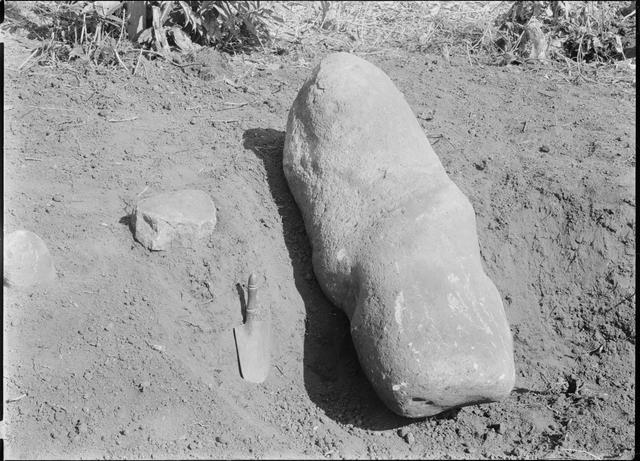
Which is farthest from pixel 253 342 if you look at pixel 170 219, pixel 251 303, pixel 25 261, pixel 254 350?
pixel 25 261

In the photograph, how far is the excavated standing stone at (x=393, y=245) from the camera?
10.5 ft

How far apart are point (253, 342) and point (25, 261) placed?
99 centimetres

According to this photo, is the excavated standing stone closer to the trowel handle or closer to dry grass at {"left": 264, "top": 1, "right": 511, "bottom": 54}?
the trowel handle

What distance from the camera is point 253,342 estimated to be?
3586 millimetres

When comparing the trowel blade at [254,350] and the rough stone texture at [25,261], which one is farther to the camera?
the trowel blade at [254,350]

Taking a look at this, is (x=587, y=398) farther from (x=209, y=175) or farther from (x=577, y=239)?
(x=209, y=175)

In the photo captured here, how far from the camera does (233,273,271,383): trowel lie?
140 inches

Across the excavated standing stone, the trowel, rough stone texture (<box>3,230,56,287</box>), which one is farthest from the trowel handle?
rough stone texture (<box>3,230,56,287</box>)

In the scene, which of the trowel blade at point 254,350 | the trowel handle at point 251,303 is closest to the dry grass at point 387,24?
the trowel handle at point 251,303

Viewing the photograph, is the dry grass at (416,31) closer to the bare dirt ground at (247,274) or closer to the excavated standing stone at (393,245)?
the bare dirt ground at (247,274)

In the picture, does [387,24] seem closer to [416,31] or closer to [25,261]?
[416,31]

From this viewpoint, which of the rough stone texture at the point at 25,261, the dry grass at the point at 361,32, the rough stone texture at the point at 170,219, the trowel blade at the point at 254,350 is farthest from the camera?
the dry grass at the point at 361,32

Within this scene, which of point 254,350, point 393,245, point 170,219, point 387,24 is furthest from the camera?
point 387,24

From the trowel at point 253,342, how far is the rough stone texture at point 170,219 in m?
0.37
